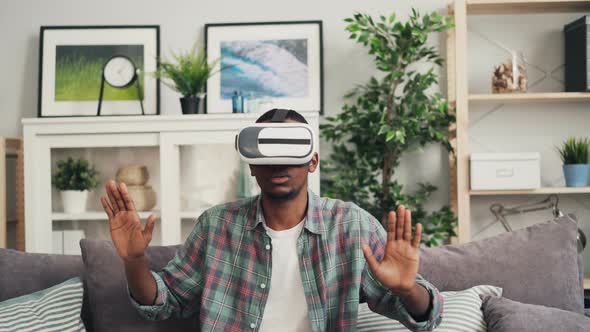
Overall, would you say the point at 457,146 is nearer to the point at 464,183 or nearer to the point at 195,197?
the point at 464,183

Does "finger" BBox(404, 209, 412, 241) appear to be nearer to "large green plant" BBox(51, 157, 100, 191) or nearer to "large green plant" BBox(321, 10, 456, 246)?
"large green plant" BBox(321, 10, 456, 246)

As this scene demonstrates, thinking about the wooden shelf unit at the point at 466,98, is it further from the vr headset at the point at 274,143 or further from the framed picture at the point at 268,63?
the vr headset at the point at 274,143

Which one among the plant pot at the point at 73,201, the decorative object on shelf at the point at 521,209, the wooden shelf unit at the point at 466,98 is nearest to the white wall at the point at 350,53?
the decorative object on shelf at the point at 521,209

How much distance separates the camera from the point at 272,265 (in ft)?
4.31

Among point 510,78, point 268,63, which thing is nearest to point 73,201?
point 268,63

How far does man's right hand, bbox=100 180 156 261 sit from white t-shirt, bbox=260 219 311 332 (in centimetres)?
30

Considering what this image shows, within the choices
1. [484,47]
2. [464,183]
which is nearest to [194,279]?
[464,183]

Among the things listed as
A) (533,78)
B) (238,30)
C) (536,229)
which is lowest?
(536,229)

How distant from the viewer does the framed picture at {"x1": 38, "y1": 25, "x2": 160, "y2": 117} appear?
266 cm

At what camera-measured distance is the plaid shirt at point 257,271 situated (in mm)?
1271

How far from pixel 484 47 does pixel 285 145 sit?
1826mm

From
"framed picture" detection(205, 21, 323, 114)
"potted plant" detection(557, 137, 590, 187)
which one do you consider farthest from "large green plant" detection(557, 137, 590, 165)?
"framed picture" detection(205, 21, 323, 114)

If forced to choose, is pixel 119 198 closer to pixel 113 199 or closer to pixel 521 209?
pixel 113 199

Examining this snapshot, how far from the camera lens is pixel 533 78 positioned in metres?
2.65
